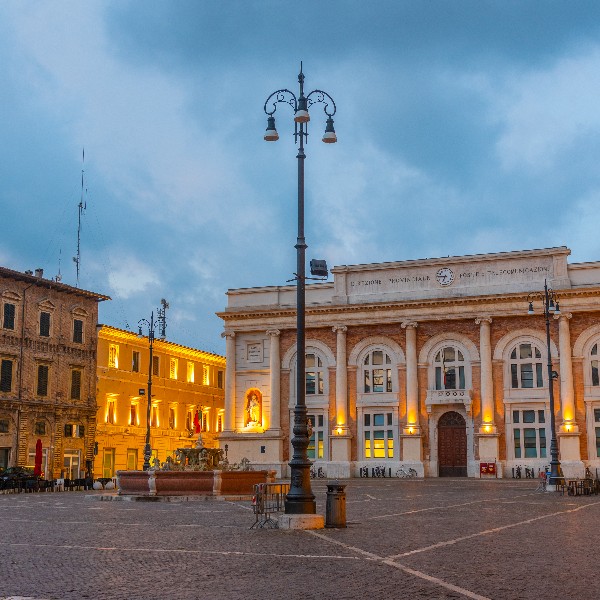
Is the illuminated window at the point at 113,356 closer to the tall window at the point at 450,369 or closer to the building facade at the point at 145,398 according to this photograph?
the building facade at the point at 145,398

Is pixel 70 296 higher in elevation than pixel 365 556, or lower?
higher

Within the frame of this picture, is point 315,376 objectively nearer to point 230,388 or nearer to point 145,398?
point 230,388

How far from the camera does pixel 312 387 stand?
184ft

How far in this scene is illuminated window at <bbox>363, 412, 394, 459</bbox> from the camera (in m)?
53.5

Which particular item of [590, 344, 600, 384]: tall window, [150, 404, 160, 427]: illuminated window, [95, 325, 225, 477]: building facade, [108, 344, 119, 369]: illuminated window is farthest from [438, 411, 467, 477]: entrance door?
[108, 344, 119, 369]: illuminated window

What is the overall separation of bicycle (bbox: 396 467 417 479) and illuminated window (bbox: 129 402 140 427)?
65.4ft

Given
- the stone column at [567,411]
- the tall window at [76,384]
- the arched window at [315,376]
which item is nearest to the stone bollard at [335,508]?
the stone column at [567,411]

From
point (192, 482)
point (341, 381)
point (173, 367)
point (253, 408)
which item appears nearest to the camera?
point (192, 482)

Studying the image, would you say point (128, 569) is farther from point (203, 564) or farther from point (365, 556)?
point (365, 556)

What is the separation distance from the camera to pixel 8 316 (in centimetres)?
4897

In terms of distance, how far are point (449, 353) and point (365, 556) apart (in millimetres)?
42018

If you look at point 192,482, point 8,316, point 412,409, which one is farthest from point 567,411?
point 8,316

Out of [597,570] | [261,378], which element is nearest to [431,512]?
[597,570]

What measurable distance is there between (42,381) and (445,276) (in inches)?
1032
